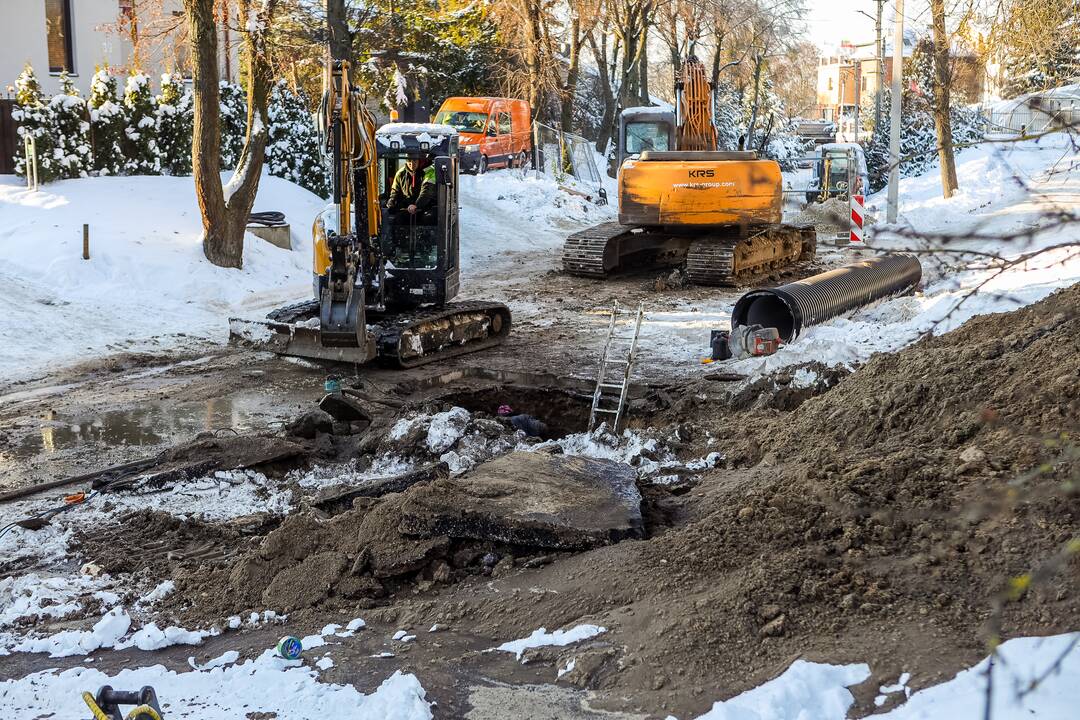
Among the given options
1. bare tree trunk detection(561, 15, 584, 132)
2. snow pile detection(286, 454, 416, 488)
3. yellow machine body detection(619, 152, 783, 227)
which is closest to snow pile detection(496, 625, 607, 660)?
snow pile detection(286, 454, 416, 488)

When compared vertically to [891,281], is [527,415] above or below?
below

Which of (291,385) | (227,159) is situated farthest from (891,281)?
(227,159)

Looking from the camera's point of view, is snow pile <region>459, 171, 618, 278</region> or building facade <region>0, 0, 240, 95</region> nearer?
snow pile <region>459, 171, 618, 278</region>

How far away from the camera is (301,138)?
25031mm

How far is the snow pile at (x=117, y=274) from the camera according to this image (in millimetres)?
13766

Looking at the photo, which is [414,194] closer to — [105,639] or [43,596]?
[43,596]

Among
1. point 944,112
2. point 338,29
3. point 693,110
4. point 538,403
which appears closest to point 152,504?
point 538,403

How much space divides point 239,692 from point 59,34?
26.9 metres

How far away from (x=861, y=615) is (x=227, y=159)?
20.6 metres

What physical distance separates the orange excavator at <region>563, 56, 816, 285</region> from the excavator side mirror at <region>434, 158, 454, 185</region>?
6590mm

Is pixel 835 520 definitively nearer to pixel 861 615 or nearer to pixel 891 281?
pixel 861 615

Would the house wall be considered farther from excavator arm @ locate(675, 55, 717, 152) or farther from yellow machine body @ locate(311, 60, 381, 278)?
yellow machine body @ locate(311, 60, 381, 278)

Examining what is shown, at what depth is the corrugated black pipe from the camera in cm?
1307

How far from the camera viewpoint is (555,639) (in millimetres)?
5566
